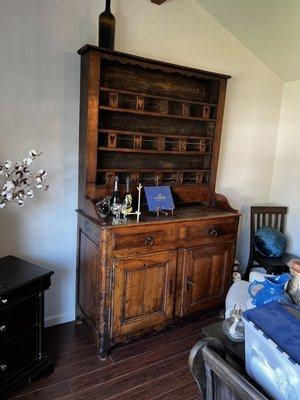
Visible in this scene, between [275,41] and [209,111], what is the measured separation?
33.2 inches

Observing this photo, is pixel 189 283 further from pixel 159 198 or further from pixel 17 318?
pixel 17 318

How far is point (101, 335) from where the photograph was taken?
2053mm

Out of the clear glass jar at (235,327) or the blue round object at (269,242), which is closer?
the clear glass jar at (235,327)

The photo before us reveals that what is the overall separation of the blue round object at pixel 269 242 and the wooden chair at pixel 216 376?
7.14ft

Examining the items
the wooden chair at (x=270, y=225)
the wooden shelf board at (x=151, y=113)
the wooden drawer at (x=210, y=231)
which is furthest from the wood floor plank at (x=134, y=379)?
the wooden shelf board at (x=151, y=113)

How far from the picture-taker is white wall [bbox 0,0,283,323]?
6.52ft

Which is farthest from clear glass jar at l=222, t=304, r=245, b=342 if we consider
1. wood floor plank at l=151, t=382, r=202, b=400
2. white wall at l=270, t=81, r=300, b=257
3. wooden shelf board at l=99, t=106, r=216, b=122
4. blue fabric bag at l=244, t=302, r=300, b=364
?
white wall at l=270, t=81, r=300, b=257

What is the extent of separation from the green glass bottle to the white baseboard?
6.74ft

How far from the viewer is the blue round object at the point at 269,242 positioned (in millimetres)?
2859

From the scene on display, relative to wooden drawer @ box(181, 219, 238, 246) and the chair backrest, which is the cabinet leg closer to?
wooden drawer @ box(181, 219, 238, 246)

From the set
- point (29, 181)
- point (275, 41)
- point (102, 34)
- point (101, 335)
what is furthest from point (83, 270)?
point (275, 41)

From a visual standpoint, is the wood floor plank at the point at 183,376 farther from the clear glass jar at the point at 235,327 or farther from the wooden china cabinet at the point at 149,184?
the clear glass jar at the point at 235,327

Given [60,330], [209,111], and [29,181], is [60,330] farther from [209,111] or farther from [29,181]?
[209,111]

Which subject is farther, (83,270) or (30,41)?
(83,270)
